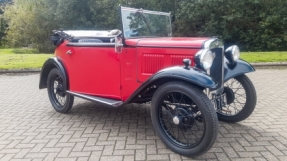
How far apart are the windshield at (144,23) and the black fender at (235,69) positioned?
3.69 feet

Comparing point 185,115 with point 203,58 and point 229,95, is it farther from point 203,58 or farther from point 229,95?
point 229,95

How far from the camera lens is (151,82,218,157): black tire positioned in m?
2.70

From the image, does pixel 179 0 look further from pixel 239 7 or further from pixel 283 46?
pixel 283 46

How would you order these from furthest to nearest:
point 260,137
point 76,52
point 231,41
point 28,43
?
1. point 28,43
2. point 231,41
3. point 76,52
4. point 260,137

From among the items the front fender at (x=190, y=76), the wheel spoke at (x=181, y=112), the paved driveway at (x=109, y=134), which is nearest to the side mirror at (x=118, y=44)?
Result: the front fender at (x=190, y=76)

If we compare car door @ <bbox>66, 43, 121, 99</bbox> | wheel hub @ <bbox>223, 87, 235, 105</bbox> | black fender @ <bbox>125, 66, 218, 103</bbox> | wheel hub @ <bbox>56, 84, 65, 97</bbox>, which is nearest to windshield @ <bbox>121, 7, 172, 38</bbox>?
car door @ <bbox>66, 43, 121, 99</bbox>

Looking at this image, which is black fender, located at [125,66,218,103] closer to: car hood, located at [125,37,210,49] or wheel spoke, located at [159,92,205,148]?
wheel spoke, located at [159,92,205,148]

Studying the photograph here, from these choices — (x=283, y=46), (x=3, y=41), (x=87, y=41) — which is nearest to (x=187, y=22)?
(x=283, y=46)

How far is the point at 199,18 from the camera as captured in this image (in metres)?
16.9

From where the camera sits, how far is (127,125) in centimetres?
396

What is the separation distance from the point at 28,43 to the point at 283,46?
1889 centimetres

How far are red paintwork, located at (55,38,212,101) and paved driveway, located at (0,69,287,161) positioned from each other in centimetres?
50

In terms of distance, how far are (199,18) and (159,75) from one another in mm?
14749

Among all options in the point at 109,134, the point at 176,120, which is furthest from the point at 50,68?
the point at 176,120
